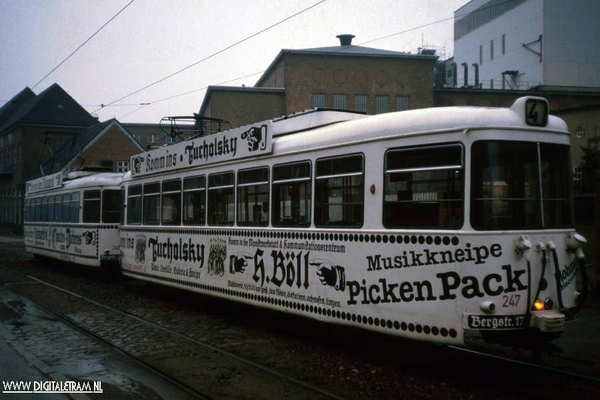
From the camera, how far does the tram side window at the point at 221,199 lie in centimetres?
1049

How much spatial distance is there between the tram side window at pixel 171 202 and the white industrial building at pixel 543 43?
43.8 m

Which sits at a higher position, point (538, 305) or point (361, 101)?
point (361, 101)

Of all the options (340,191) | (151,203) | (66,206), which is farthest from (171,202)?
(66,206)

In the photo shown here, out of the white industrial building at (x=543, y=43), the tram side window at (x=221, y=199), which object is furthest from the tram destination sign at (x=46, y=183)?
the white industrial building at (x=543, y=43)

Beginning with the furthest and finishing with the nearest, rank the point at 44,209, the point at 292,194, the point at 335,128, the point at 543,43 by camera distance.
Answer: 1. the point at 543,43
2. the point at 44,209
3. the point at 292,194
4. the point at 335,128

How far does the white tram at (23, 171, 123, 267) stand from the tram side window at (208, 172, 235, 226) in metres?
5.08

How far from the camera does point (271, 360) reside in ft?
26.0

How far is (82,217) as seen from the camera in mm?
18062

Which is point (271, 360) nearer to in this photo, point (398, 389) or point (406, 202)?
point (398, 389)

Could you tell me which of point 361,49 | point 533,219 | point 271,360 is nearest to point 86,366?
point 271,360

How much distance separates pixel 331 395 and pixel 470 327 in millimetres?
1552

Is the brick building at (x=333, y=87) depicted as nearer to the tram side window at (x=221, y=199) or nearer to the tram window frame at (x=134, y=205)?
the tram window frame at (x=134, y=205)

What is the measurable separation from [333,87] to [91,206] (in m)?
32.4

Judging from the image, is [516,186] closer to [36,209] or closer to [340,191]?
[340,191]
